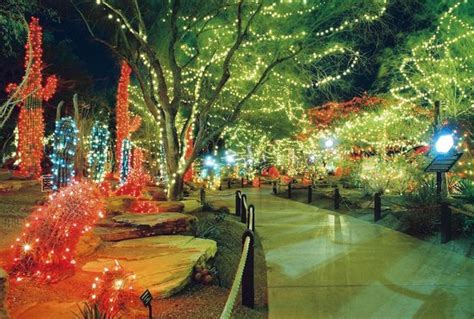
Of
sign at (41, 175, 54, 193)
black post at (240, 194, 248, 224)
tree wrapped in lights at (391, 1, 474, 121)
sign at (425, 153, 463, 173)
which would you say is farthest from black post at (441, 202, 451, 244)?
tree wrapped in lights at (391, 1, 474, 121)

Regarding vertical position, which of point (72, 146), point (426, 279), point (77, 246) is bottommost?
point (426, 279)

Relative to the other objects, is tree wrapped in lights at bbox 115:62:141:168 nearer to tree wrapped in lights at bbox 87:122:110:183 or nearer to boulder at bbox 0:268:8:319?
tree wrapped in lights at bbox 87:122:110:183

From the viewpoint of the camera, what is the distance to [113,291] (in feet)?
16.8

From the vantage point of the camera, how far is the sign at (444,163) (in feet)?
38.7

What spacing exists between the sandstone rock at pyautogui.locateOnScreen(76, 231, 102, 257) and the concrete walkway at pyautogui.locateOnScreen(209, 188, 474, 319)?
2.62 m

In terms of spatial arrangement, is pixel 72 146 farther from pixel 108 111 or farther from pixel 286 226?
pixel 108 111

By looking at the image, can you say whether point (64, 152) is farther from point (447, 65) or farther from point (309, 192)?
point (447, 65)

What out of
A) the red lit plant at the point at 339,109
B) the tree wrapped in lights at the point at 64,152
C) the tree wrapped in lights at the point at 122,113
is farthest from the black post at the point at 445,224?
the red lit plant at the point at 339,109

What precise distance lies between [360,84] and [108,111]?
15.4m

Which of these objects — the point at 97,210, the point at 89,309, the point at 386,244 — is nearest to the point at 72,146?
the point at 97,210

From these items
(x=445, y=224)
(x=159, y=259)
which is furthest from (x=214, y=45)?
(x=159, y=259)

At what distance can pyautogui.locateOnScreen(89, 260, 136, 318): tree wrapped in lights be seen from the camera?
192 inches

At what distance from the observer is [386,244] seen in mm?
9898

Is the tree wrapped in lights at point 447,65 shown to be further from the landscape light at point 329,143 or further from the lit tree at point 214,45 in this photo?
the landscape light at point 329,143
